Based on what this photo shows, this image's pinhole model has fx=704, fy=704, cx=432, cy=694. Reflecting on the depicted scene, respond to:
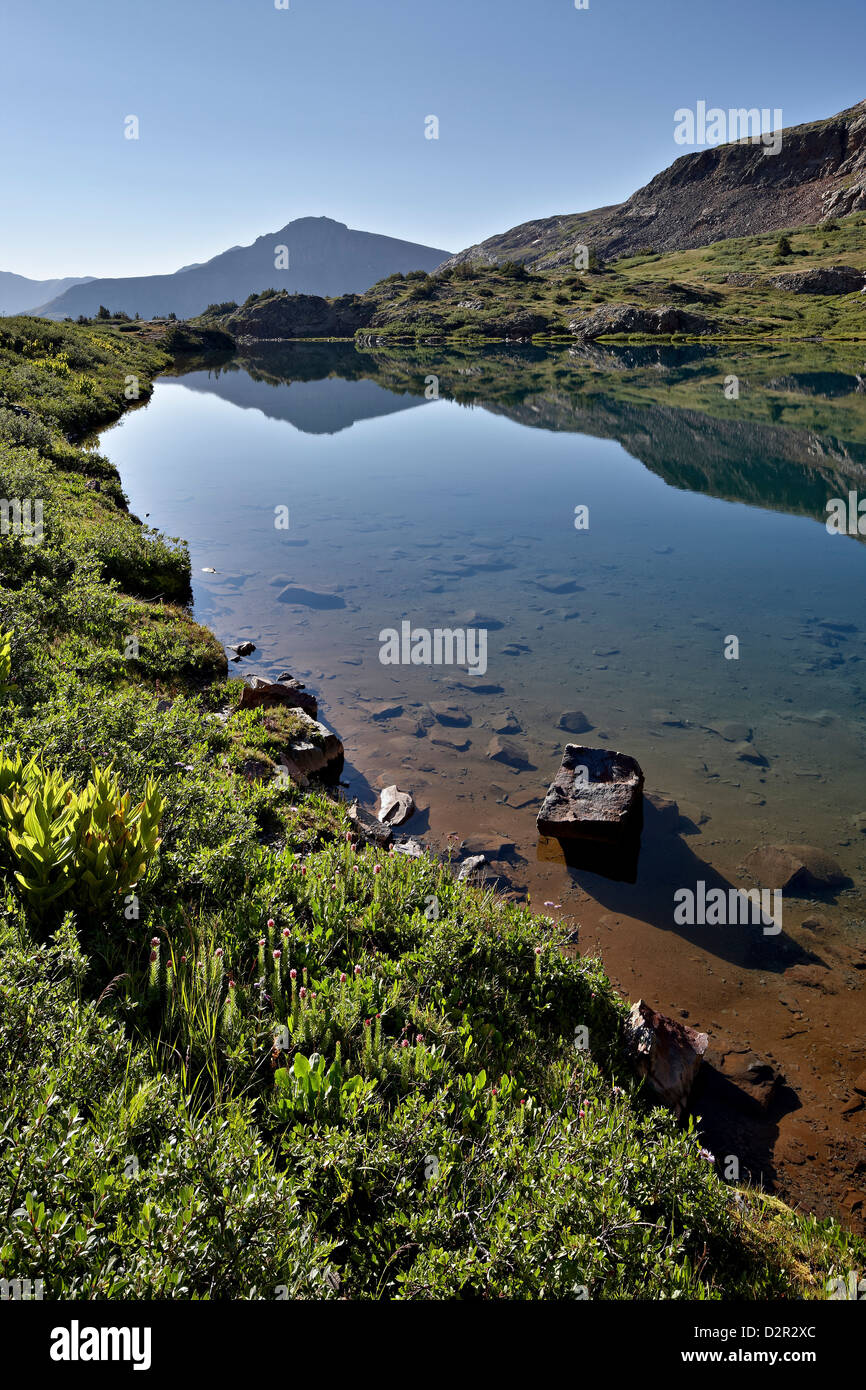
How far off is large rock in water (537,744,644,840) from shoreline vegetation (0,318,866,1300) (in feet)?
9.99

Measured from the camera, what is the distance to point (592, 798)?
10.8 m

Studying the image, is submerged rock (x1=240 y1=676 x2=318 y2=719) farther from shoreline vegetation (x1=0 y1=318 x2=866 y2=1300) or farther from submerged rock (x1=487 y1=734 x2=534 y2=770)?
shoreline vegetation (x1=0 y1=318 x2=866 y2=1300)

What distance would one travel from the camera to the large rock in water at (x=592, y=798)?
10.5m

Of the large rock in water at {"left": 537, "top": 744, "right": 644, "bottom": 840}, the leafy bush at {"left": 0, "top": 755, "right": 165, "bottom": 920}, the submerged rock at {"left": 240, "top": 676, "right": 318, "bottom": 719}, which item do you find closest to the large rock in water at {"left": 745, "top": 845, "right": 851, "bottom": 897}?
the large rock in water at {"left": 537, "top": 744, "right": 644, "bottom": 840}

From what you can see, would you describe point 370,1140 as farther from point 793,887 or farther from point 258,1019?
point 793,887

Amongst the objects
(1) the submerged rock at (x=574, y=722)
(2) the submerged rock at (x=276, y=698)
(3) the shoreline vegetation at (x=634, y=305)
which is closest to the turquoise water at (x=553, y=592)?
(1) the submerged rock at (x=574, y=722)

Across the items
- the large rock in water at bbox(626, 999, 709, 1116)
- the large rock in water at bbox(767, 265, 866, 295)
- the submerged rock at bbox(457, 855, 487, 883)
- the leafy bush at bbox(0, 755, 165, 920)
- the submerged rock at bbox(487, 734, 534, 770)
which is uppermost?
the large rock in water at bbox(767, 265, 866, 295)

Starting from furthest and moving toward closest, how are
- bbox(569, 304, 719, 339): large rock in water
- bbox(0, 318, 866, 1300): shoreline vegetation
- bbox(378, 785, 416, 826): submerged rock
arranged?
bbox(569, 304, 719, 339): large rock in water → bbox(378, 785, 416, 826): submerged rock → bbox(0, 318, 866, 1300): shoreline vegetation

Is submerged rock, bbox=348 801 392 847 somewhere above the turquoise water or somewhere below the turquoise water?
below

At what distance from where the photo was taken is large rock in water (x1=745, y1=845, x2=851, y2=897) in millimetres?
9930

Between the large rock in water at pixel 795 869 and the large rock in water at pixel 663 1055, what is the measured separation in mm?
3852

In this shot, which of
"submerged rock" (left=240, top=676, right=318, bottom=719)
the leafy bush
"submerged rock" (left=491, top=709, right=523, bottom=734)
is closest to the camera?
the leafy bush

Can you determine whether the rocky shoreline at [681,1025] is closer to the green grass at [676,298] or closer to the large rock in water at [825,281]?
the green grass at [676,298]
